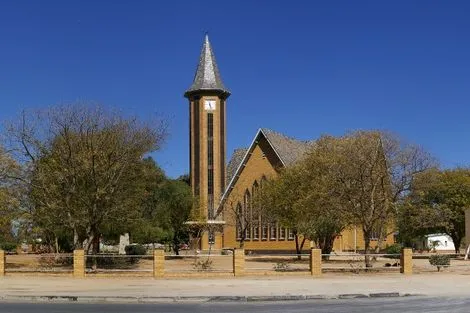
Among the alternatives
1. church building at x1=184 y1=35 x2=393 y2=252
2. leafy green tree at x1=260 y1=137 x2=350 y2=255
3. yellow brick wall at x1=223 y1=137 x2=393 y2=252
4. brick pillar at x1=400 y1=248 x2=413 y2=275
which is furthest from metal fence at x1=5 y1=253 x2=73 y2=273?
yellow brick wall at x1=223 y1=137 x2=393 y2=252

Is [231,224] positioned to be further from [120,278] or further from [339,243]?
[120,278]

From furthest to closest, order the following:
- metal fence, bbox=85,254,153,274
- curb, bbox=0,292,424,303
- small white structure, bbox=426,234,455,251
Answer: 1. small white structure, bbox=426,234,455,251
2. metal fence, bbox=85,254,153,274
3. curb, bbox=0,292,424,303

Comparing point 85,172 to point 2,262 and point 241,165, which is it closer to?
point 2,262

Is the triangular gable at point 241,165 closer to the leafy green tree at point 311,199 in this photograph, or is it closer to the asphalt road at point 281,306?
the leafy green tree at point 311,199

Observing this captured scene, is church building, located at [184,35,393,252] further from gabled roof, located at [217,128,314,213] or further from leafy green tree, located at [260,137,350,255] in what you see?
leafy green tree, located at [260,137,350,255]

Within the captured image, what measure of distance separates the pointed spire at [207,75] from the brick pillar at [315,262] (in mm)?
57741

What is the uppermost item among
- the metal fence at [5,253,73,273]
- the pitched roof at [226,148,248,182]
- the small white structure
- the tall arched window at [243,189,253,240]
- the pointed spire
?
the pointed spire

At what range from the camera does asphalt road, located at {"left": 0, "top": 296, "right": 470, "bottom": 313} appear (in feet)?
58.5

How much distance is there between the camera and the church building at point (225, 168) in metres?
76.8

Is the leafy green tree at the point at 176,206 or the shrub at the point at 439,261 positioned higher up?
the leafy green tree at the point at 176,206

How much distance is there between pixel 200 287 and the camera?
2608 centimetres

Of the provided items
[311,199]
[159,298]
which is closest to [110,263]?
[311,199]

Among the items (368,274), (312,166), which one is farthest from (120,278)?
(312,166)

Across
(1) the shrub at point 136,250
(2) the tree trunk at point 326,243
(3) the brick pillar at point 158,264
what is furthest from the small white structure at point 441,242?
(3) the brick pillar at point 158,264
